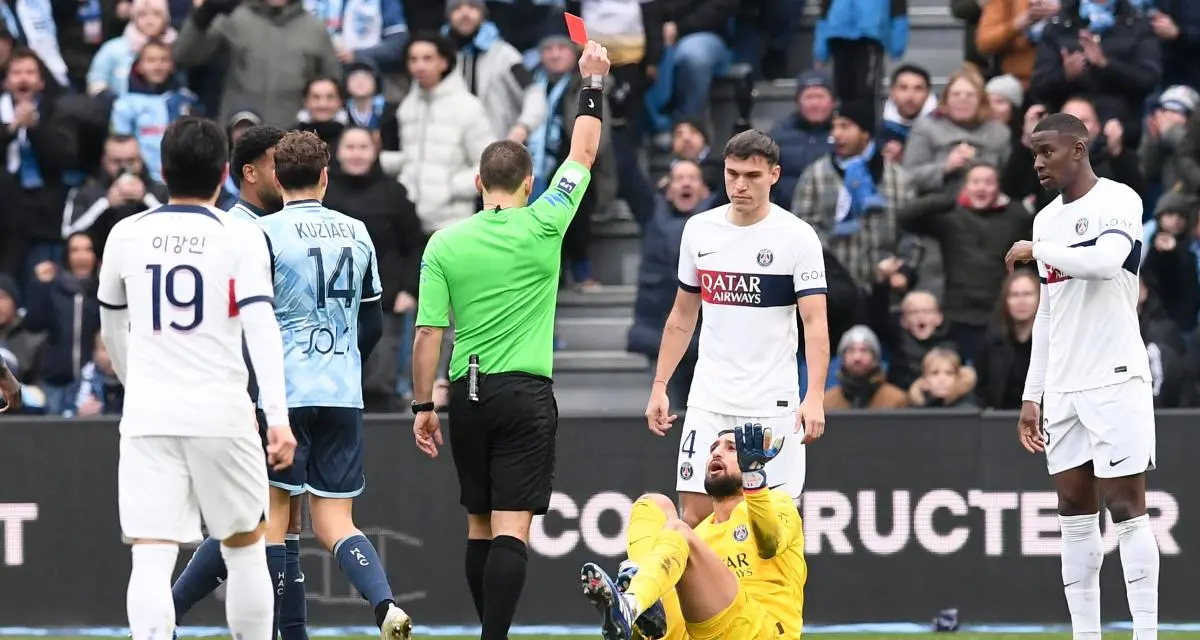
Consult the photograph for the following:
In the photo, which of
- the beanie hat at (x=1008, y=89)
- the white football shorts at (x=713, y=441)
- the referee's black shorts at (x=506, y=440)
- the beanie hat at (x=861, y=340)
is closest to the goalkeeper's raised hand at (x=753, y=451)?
the white football shorts at (x=713, y=441)

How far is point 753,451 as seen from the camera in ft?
27.2

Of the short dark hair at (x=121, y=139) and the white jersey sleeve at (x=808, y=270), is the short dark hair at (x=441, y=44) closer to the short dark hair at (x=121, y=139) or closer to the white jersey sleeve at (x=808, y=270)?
the short dark hair at (x=121, y=139)

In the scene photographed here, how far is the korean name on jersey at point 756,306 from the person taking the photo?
30.9ft

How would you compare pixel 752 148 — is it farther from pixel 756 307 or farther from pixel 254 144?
pixel 254 144

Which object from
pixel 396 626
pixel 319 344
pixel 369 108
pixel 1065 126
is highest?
pixel 369 108

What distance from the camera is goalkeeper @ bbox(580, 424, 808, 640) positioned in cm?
808

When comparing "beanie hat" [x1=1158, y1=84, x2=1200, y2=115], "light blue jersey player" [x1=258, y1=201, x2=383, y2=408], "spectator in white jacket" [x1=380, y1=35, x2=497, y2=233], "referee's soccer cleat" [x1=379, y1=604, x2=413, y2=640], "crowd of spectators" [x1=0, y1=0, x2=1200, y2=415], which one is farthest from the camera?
"beanie hat" [x1=1158, y1=84, x2=1200, y2=115]

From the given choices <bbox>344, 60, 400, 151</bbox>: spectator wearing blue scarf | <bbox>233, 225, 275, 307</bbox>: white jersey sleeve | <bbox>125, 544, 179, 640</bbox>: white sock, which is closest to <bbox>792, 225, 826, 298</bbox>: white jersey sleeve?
<bbox>233, 225, 275, 307</bbox>: white jersey sleeve

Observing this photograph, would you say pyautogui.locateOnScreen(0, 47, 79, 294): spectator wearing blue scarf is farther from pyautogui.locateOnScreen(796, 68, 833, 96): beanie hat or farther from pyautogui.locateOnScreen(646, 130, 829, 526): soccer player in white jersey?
pyautogui.locateOnScreen(646, 130, 829, 526): soccer player in white jersey

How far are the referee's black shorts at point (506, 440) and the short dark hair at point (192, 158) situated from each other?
6.17ft

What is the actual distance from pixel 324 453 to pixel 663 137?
286 inches

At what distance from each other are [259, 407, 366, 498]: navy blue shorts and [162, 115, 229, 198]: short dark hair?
4.92 feet

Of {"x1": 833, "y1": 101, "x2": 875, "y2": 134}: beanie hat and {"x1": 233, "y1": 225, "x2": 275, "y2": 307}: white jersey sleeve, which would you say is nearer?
{"x1": 233, "y1": 225, "x2": 275, "y2": 307}: white jersey sleeve

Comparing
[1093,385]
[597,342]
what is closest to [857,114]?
[597,342]
